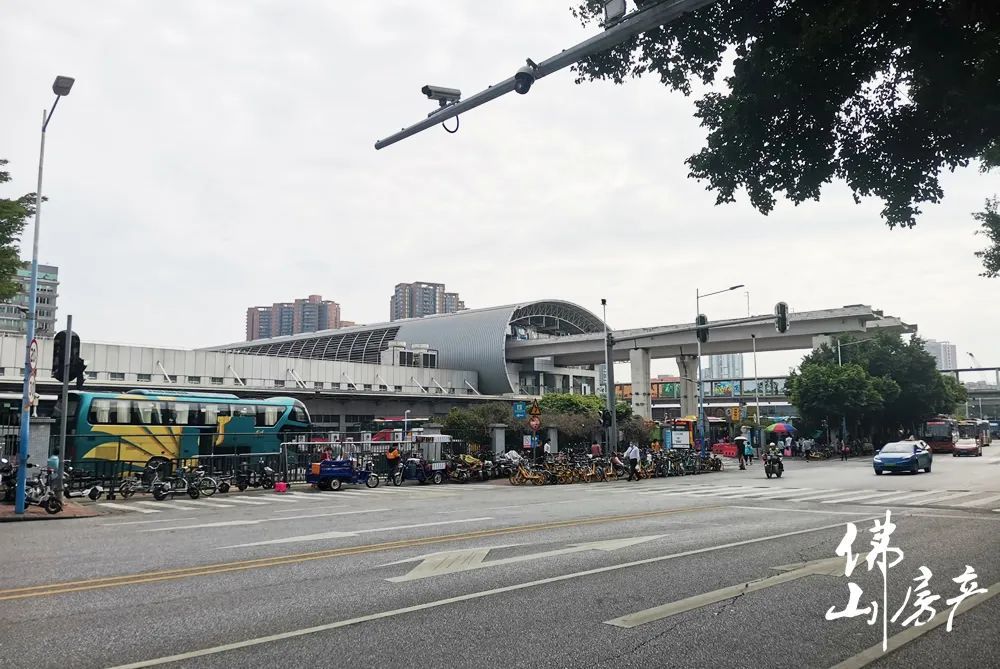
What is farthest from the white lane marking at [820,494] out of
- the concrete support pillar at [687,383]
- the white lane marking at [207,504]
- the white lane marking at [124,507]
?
the concrete support pillar at [687,383]

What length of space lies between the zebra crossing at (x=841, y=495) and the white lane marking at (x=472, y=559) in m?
10.2

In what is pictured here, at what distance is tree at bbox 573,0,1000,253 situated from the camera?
9.72 metres

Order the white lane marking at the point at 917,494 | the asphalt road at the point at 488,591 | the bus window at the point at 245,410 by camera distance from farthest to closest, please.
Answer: the bus window at the point at 245,410 → the white lane marking at the point at 917,494 → the asphalt road at the point at 488,591

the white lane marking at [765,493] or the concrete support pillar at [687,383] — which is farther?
the concrete support pillar at [687,383]

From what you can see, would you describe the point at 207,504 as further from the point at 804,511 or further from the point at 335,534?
the point at 804,511

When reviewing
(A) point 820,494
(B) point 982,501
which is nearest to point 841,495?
(A) point 820,494

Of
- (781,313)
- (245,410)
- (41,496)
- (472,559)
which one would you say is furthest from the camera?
(245,410)

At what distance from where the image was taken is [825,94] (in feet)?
37.0

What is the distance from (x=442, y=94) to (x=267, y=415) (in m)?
25.8

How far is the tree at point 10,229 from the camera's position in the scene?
19703mm

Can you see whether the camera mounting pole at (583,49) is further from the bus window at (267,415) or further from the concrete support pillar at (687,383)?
the concrete support pillar at (687,383)

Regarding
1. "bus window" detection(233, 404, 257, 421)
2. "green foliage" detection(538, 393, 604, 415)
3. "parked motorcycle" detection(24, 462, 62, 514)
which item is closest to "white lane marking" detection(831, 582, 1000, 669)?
"parked motorcycle" detection(24, 462, 62, 514)

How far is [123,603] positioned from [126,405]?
2378 cm

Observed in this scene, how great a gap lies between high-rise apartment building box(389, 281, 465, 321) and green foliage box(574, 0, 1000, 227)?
144m
